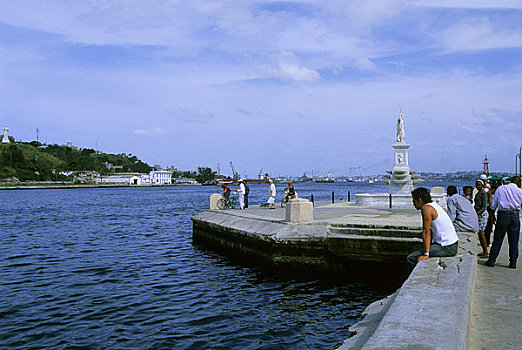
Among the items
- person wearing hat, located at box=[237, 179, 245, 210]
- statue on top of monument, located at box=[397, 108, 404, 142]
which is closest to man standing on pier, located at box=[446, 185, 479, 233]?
person wearing hat, located at box=[237, 179, 245, 210]

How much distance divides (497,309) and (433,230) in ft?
6.65

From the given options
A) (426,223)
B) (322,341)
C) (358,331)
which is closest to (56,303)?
(322,341)

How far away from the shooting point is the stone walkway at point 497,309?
4.79 meters

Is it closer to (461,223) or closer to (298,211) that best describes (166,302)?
(298,211)

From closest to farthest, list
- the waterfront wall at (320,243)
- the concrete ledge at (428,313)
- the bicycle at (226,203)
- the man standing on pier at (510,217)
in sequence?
the concrete ledge at (428,313) → the man standing on pier at (510,217) → the waterfront wall at (320,243) → the bicycle at (226,203)

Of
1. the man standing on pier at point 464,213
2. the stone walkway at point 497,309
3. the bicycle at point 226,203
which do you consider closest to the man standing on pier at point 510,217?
the stone walkway at point 497,309

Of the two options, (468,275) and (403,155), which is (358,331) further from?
(403,155)

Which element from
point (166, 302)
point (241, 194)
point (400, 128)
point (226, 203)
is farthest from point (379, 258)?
point (400, 128)

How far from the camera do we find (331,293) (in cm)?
Answer: 1287

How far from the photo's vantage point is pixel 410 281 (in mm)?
6355

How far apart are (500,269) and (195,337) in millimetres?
6347

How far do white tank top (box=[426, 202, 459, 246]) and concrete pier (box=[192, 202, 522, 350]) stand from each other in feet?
1.10

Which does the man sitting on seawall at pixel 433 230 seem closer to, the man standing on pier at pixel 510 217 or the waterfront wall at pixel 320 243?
the man standing on pier at pixel 510 217

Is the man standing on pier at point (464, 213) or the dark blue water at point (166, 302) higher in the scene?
the man standing on pier at point (464, 213)
